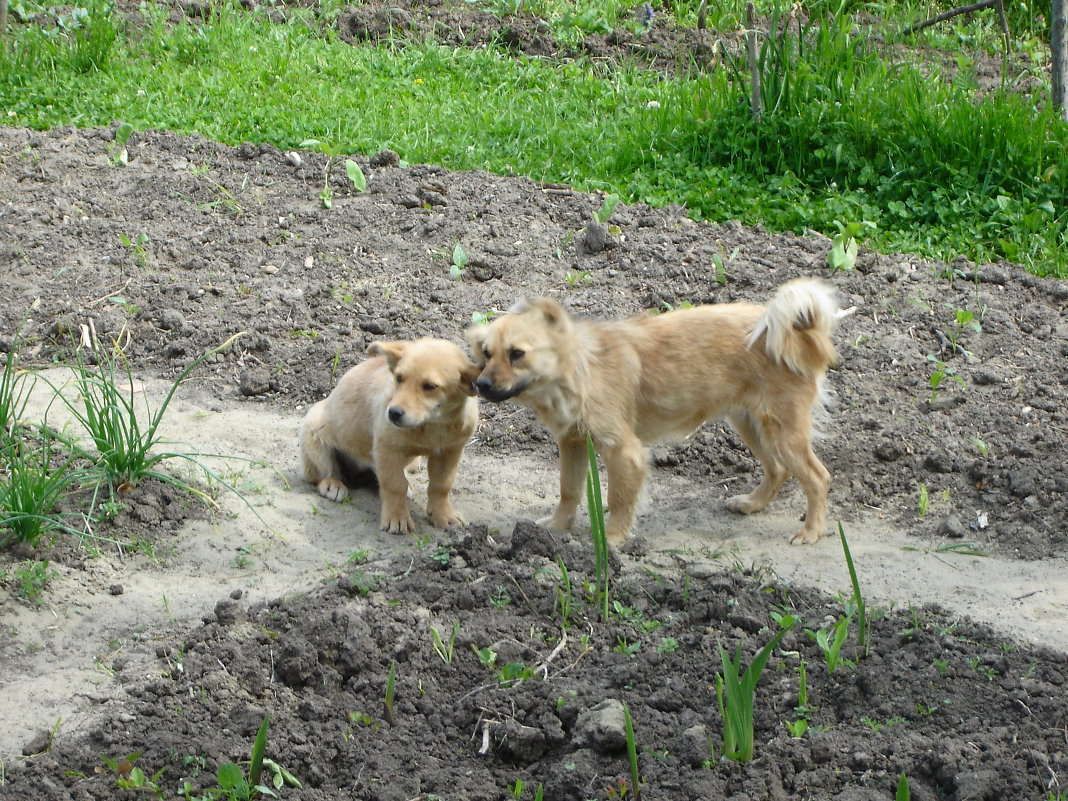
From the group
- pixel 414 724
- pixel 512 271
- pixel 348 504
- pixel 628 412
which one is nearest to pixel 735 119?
pixel 512 271

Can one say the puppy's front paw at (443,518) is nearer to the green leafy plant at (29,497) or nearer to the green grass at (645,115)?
the green leafy plant at (29,497)

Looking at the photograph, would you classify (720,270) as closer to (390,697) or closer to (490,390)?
(490,390)

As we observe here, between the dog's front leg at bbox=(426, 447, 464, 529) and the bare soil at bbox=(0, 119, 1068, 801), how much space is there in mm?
95

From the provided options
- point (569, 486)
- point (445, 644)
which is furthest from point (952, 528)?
point (445, 644)

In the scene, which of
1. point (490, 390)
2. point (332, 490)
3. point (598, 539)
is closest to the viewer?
point (598, 539)

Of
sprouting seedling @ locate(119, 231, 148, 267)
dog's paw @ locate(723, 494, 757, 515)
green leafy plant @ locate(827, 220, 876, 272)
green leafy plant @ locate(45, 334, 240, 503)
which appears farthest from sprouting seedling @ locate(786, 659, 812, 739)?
sprouting seedling @ locate(119, 231, 148, 267)

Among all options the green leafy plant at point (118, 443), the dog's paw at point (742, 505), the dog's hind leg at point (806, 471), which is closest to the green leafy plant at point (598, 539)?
the dog's hind leg at point (806, 471)

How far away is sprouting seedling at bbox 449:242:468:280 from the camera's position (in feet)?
25.2

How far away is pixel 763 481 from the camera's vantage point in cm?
601

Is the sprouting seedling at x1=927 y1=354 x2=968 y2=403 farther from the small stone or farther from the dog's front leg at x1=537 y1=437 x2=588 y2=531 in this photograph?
the dog's front leg at x1=537 y1=437 x2=588 y2=531

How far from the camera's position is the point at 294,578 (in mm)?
5016

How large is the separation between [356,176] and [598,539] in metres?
5.03

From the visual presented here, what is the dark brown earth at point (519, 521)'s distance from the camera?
375 cm

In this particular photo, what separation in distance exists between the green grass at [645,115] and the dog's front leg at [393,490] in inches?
140
